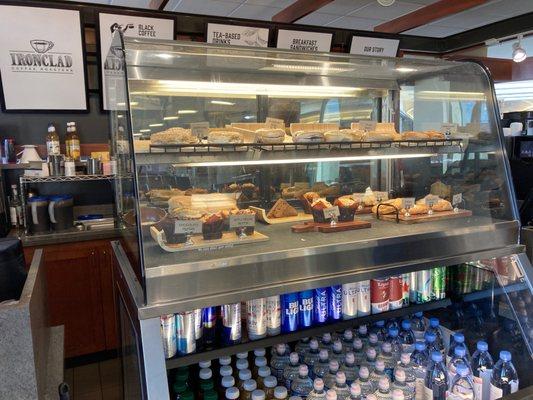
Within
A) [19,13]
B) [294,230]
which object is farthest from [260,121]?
→ [19,13]

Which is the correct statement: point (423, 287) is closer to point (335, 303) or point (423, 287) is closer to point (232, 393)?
point (335, 303)

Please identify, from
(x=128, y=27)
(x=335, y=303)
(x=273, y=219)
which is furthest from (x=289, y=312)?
(x=128, y=27)

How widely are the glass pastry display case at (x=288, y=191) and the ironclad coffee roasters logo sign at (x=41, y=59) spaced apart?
5.12 feet

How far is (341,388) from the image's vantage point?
156 centimetres

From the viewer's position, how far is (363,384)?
1.59 m

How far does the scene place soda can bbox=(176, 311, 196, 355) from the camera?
53.9 inches

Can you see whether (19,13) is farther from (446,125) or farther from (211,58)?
(446,125)

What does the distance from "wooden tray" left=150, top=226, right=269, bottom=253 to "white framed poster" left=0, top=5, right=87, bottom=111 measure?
230 centimetres

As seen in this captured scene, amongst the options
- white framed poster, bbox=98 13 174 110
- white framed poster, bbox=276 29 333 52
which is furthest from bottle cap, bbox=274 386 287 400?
white framed poster, bbox=276 29 333 52

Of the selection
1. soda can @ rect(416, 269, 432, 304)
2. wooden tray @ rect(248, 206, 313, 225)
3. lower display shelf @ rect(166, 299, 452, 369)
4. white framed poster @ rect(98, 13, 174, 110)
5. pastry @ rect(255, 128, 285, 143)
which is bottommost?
A: lower display shelf @ rect(166, 299, 452, 369)

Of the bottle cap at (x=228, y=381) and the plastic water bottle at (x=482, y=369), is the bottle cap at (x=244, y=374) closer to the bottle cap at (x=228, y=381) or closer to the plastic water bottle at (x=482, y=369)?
the bottle cap at (x=228, y=381)

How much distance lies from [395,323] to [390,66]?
112 centimetres

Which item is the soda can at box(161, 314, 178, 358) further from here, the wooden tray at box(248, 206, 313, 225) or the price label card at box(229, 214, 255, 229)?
the wooden tray at box(248, 206, 313, 225)

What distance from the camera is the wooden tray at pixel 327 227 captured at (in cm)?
167
